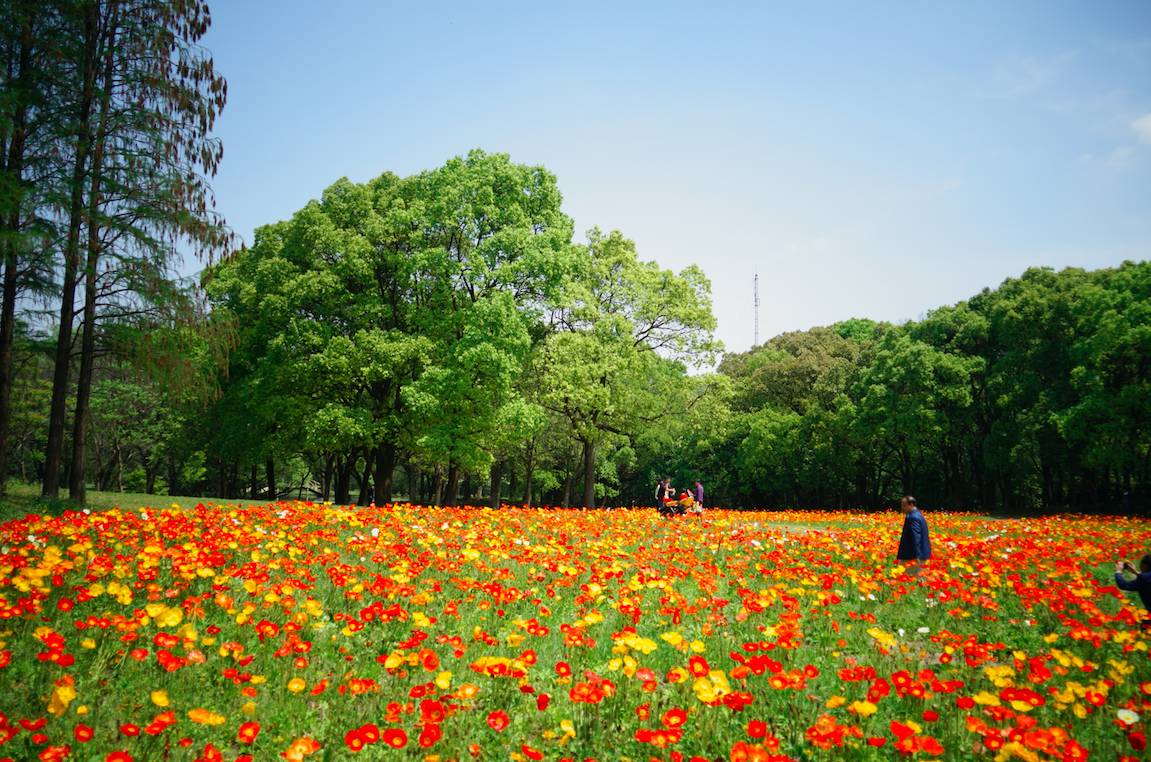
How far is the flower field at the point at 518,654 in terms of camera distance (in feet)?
14.2

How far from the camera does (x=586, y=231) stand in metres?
29.6

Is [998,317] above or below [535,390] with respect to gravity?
above

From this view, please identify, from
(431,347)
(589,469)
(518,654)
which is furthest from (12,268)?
(589,469)

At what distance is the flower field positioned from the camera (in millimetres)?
4324

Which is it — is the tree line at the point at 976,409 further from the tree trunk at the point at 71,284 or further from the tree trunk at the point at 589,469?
the tree trunk at the point at 71,284

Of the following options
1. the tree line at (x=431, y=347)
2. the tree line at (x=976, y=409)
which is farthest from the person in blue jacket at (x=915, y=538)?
the tree line at (x=976, y=409)

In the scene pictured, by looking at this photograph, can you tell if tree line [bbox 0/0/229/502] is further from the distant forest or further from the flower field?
the flower field

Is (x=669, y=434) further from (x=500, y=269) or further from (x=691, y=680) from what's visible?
(x=691, y=680)

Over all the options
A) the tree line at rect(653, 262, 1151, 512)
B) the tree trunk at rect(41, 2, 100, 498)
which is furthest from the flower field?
the tree line at rect(653, 262, 1151, 512)

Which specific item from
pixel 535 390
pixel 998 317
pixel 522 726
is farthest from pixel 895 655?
pixel 998 317

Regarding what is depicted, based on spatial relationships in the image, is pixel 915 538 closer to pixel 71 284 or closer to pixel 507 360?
pixel 507 360

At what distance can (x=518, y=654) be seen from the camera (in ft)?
19.7

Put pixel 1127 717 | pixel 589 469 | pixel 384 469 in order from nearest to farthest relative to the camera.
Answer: pixel 1127 717 → pixel 384 469 → pixel 589 469

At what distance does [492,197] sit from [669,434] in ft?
42.6
